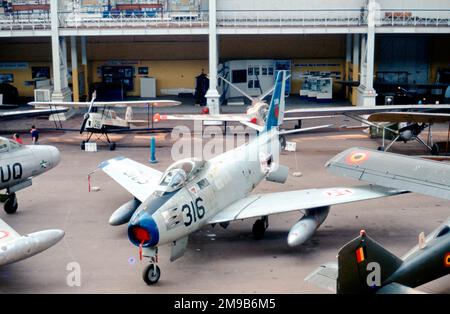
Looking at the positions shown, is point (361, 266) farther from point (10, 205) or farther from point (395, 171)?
point (10, 205)

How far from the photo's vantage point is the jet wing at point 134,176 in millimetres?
17547

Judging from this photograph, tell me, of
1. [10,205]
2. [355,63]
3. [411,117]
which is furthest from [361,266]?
[355,63]

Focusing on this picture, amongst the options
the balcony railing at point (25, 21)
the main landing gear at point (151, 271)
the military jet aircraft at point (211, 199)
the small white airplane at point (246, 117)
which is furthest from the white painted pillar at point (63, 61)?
the main landing gear at point (151, 271)

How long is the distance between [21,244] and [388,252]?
6.98 m

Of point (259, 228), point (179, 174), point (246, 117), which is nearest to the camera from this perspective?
point (179, 174)

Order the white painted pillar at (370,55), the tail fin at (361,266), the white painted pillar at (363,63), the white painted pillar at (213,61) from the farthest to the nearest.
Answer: the white painted pillar at (363,63) < the white painted pillar at (370,55) < the white painted pillar at (213,61) < the tail fin at (361,266)

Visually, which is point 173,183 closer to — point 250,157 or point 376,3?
point 250,157

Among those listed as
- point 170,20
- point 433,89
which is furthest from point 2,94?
point 433,89

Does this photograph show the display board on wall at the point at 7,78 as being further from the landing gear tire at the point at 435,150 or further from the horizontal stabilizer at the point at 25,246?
the horizontal stabilizer at the point at 25,246

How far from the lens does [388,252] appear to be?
11320 mm

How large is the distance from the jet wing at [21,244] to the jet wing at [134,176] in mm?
3454

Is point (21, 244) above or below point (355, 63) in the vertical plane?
below

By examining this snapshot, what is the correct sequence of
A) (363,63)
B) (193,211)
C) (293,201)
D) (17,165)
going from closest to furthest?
(193,211) → (293,201) → (17,165) → (363,63)

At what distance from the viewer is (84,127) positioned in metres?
27.4
